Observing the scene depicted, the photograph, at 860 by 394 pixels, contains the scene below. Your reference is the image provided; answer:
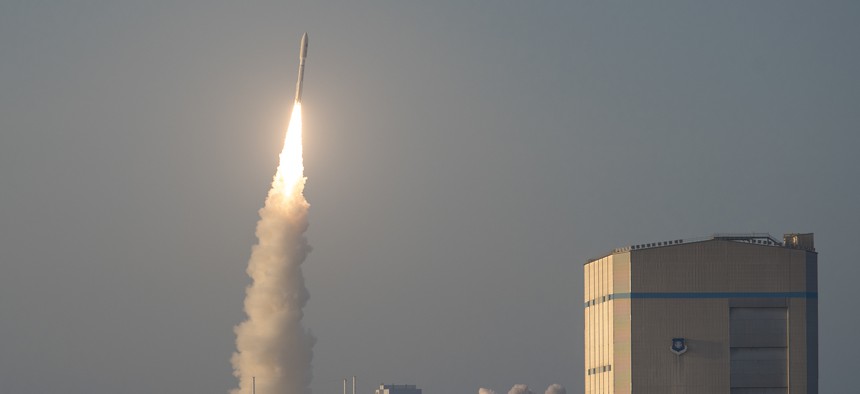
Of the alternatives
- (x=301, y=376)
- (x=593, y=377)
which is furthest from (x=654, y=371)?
(x=301, y=376)

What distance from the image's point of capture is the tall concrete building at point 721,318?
17450 centimetres

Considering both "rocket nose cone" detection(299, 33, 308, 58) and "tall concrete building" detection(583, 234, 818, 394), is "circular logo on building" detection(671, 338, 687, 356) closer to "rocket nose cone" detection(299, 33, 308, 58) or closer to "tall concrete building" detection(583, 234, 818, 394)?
"tall concrete building" detection(583, 234, 818, 394)

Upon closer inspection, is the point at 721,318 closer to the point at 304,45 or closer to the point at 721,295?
the point at 721,295

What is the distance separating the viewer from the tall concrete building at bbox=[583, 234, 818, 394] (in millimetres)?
174500

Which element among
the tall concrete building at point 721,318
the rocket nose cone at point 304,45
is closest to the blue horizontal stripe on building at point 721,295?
the tall concrete building at point 721,318

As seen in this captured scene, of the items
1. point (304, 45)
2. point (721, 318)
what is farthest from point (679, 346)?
point (304, 45)

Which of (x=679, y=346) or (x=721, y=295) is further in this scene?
(x=721, y=295)

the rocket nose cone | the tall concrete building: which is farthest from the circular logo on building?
the rocket nose cone

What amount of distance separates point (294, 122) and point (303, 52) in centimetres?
673

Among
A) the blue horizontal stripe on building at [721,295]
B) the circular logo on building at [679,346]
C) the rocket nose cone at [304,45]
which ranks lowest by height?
the circular logo on building at [679,346]

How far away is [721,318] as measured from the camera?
175125 mm

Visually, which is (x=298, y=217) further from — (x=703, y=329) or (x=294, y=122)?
(x=703, y=329)

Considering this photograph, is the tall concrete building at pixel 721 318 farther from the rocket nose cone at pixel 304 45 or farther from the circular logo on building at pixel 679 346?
the rocket nose cone at pixel 304 45

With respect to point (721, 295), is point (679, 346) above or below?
below
